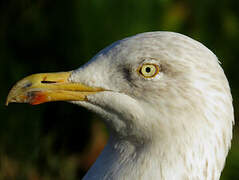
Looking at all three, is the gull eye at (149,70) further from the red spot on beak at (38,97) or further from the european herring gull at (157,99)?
the red spot on beak at (38,97)

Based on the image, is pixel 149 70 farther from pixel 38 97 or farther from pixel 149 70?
pixel 38 97

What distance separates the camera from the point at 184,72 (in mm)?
1994

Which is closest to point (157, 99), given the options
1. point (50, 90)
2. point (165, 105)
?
point (165, 105)

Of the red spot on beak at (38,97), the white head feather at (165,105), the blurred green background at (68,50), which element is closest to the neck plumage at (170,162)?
the white head feather at (165,105)

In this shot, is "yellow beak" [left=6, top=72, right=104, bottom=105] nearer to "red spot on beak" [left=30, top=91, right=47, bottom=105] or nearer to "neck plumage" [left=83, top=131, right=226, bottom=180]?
"red spot on beak" [left=30, top=91, right=47, bottom=105]

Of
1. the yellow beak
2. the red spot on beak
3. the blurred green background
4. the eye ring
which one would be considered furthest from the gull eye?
the blurred green background

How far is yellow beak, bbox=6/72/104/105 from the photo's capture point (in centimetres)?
210

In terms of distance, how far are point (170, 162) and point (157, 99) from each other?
305 millimetres

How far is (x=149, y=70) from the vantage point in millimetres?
2014

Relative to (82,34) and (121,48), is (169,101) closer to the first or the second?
(121,48)

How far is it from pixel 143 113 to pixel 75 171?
112 inches

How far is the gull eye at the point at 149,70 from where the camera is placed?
2.01m

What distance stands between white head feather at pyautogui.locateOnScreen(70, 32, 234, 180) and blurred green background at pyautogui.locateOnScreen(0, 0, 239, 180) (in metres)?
2.35

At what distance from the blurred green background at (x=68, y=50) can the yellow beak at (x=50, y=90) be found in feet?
7.23
